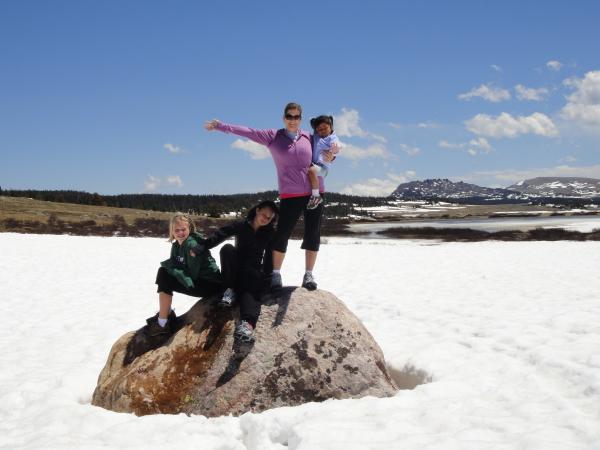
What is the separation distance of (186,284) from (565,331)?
7.20 meters

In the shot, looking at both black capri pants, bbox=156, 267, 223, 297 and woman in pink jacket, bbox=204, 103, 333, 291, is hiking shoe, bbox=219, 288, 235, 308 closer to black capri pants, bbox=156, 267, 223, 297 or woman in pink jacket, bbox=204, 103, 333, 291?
black capri pants, bbox=156, 267, 223, 297

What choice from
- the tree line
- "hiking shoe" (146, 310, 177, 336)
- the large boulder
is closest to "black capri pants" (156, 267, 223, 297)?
the large boulder

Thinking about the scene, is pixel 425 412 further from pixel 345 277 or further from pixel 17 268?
pixel 17 268

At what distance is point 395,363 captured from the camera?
7863 mm

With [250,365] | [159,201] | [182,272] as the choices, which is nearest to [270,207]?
[182,272]

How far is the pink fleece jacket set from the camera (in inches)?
258

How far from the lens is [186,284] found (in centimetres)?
633

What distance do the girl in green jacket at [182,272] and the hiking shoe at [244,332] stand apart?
0.93m

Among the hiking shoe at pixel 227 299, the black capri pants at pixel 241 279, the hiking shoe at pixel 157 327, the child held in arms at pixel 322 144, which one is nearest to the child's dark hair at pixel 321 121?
the child held in arms at pixel 322 144

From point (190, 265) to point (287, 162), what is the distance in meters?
2.04

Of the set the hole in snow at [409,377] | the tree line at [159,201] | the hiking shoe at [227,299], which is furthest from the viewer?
the tree line at [159,201]

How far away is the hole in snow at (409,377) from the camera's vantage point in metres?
7.06

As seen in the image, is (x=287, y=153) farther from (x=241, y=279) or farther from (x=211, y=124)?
(x=241, y=279)

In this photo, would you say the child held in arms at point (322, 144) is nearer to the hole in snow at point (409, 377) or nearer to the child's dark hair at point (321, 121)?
the child's dark hair at point (321, 121)
